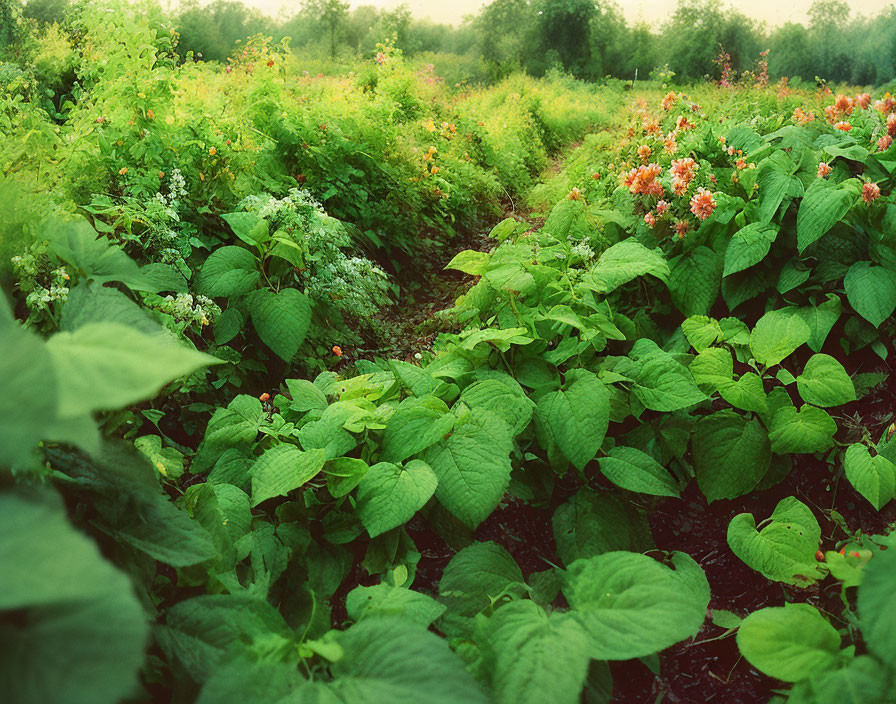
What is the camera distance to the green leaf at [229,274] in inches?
95.9

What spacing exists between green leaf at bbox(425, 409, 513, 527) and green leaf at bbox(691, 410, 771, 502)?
29.0 inches

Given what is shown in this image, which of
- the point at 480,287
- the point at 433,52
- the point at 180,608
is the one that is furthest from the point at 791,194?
the point at 433,52

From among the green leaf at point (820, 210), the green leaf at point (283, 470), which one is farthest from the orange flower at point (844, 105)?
the green leaf at point (283, 470)

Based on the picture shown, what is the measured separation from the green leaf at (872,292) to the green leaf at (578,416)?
1105mm

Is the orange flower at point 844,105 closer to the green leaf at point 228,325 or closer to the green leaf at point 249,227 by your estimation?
the green leaf at point 249,227

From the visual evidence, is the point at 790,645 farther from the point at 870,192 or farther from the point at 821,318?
the point at 870,192

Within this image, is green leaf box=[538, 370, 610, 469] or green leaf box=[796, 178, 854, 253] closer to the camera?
green leaf box=[538, 370, 610, 469]

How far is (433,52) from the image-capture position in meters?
16.3

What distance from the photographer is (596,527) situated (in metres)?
1.56

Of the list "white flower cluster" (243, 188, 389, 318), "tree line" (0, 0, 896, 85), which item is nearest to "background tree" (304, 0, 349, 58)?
"tree line" (0, 0, 896, 85)

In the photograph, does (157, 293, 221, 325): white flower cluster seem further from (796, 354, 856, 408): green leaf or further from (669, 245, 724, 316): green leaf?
(796, 354, 856, 408): green leaf

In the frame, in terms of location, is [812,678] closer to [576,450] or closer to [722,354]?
[576,450]

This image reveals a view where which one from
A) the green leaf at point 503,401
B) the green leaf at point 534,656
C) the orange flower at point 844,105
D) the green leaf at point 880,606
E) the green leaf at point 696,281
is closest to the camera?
the green leaf at point 880,606

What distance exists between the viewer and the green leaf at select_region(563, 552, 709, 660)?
82 centimetres
